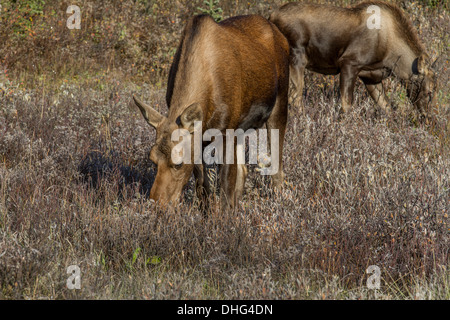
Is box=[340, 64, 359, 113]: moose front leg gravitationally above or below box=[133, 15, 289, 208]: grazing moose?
above

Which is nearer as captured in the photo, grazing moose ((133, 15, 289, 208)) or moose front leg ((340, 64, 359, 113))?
grazing moose ((133, 15, 289, 208))

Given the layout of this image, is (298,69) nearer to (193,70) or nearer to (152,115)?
(193,70)

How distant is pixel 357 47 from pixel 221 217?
234 inches

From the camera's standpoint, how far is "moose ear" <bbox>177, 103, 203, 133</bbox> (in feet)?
15.4

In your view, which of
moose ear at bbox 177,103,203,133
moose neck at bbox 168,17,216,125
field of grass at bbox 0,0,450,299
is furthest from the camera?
moose neck at bbox 168,17,216,125

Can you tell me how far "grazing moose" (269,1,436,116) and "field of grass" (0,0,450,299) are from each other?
3.42ft

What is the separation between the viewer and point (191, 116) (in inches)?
188

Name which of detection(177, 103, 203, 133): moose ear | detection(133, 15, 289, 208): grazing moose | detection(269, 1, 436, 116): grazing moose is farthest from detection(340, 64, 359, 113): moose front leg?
detection(177, 103, 203, 133): moose ear

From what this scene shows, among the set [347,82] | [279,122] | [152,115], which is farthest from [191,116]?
[347,82]

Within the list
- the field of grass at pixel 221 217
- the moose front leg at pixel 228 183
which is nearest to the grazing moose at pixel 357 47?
the field of grass at pixel 221 217

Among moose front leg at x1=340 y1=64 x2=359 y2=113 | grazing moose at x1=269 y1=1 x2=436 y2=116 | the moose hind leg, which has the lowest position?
the moose hind leg

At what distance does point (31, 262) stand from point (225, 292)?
53.8 inches

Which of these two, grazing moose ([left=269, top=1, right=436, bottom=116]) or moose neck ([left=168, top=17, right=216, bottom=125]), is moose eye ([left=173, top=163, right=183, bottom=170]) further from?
grazing moose ([left=269, top=1, right=436, bottom=116])

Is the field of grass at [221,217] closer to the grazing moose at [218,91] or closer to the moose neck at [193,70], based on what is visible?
the grazing moose at [218,91]
